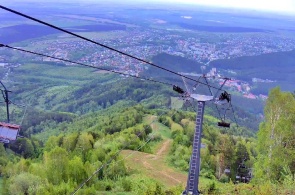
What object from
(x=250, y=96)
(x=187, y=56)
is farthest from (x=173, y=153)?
(x=187, y=56)

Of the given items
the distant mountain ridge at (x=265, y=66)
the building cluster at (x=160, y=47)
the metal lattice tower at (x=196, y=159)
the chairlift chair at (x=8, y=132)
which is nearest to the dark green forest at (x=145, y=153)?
the chairlift chair at (x=8, y=132)

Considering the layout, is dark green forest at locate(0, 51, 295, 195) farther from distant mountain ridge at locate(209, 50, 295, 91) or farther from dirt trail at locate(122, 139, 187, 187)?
distant mountain ridge at locate(209, 50, 295, 91)

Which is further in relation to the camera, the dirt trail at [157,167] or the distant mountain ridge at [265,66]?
the distant mountain ridge at [265,66]

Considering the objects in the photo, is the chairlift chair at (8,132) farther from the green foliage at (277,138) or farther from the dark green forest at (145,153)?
the green foliage at (277,138)

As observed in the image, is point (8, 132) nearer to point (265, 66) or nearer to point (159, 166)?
→ point (159, 166)

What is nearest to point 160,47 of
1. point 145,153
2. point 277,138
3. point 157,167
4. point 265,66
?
point 265,66

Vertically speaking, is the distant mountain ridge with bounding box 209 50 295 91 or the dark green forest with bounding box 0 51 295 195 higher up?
the dark green forest with bounding box 0 51 295 195

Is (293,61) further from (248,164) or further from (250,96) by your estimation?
(248,164)

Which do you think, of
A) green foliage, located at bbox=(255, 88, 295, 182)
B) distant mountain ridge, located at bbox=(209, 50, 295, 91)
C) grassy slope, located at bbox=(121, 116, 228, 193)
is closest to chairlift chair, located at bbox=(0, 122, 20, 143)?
green foliage, located at bbox=(255, 88, 295, 182)
